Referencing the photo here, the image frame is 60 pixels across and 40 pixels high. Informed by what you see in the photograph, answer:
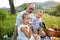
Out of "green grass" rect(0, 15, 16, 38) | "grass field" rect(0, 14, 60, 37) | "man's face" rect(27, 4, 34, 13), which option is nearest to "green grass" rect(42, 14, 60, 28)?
"grass field" rect(0, 14, 60, 37)

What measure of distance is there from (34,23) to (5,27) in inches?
12.2

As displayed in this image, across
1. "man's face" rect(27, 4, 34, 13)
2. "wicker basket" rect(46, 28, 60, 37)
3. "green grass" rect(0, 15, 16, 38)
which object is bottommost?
"wicker basket" rect(46, 28, 60, 37)

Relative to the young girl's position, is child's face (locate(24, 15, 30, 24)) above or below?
above

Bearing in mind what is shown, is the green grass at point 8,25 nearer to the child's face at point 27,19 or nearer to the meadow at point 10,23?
the meadow at point 10,23

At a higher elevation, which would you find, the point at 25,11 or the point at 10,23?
the point at 25,11

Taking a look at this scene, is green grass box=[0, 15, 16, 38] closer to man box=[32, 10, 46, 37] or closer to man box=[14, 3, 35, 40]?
man box=[14, 3, 35, 40]

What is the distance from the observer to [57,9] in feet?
5.51

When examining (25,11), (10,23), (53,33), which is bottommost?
(53,33)

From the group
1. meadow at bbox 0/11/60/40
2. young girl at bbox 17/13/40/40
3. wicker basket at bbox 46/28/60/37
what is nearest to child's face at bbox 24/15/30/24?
young girl at bbox 17/13/40/40

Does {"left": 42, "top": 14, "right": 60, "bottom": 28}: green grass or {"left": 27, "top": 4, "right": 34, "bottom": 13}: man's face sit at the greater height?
{"left": 27, "top": 4, "right": 34, "bottom": 13}: man's face

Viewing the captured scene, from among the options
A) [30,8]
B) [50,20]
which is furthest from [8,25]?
[50,20]

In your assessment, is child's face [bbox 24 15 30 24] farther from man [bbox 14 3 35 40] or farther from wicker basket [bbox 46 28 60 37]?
wicker basket [bbox 46 28 60 37]

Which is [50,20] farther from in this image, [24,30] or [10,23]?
[10,23]

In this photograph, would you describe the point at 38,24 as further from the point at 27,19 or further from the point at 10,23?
the point at 10,23
